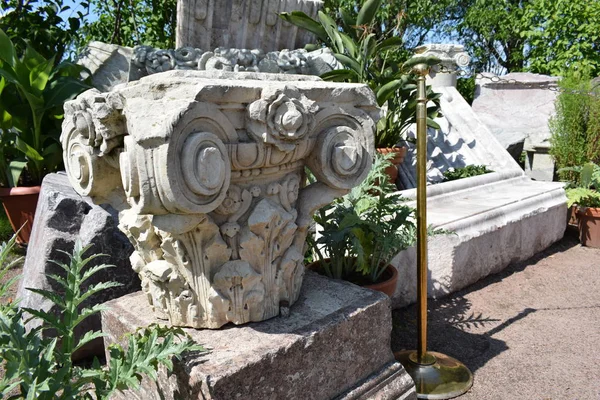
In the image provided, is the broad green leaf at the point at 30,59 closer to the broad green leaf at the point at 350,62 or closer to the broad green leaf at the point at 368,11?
the broad green leaf at the point at 350,62

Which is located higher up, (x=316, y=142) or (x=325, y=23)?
(x=325, y=23)

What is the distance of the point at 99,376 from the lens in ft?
5.11

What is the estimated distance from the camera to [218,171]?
153 cm

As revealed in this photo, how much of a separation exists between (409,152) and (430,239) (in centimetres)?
236

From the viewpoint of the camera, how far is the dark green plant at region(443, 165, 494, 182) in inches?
199

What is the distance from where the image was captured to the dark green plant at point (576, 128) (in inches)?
210

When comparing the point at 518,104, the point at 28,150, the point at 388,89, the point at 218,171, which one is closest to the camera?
the point at 218,171

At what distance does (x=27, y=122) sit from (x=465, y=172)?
441 centimetres

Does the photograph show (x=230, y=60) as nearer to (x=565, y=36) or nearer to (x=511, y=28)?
(x=565, y=36)

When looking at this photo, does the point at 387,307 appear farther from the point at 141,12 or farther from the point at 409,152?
the point at 141,12

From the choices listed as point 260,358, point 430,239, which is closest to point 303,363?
point 260,358

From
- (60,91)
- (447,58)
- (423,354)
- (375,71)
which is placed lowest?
(423,354)

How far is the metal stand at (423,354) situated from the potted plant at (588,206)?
9.32 ft

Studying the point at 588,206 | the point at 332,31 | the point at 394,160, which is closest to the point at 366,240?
the point at 394,160
